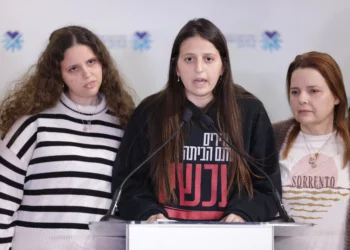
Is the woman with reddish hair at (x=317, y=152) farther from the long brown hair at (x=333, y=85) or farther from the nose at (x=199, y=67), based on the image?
the nose at (x=199, y=67)

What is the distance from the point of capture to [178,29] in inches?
119

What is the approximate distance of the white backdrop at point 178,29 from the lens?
9.92 feet

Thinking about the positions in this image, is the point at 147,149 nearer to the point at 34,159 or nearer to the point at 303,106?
the point at 34,159

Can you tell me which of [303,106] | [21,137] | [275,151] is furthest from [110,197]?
[303,106]

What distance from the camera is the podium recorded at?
1712 millimetres

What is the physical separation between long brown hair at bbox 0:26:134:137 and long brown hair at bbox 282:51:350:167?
31.3 inches

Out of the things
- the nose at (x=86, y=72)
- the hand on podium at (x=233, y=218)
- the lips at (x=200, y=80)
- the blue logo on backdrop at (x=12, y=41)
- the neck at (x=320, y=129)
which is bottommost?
the hand on podium at (x=233, y=218)

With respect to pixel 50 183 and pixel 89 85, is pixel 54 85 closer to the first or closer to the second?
pixel 89 85

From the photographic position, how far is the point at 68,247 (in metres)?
2.41

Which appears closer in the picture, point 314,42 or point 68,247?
point 68,247

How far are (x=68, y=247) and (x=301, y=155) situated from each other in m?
1.10

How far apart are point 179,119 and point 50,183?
1.99 feet

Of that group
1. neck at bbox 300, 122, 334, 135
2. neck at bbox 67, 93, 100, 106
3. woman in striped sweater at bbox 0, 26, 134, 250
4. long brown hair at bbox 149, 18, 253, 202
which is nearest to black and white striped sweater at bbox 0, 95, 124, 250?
woman in striped sweater at bbox 0, 26, 134, 250

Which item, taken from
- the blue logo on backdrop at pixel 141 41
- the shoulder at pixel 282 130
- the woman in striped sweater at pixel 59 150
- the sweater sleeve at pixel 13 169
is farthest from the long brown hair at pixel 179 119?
the blue logo on backdrop at pixel 141 41
